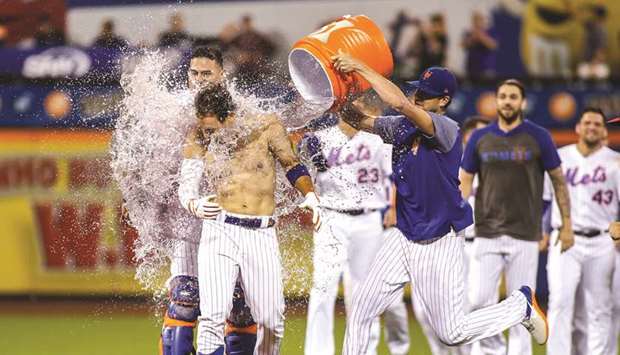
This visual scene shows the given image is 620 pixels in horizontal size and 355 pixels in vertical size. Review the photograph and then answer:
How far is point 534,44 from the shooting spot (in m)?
15.9

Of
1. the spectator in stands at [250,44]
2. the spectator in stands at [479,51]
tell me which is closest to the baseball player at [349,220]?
the spectator in stands at [250,44]

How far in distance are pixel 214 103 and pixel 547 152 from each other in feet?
11.4

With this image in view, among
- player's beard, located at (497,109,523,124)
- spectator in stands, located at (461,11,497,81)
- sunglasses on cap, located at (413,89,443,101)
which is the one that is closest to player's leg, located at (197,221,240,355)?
sunglasses on cap, located at (413,89,443,101)

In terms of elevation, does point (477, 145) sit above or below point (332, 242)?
above

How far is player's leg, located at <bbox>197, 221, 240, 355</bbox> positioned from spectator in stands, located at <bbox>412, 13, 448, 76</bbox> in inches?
315

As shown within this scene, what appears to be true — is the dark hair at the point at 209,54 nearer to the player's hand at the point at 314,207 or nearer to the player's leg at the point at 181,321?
the player's hand at the point at 314,207

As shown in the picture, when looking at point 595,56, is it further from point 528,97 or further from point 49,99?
point 49,99

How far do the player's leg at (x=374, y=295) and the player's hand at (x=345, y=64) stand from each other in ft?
4.74

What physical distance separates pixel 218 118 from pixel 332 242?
9.32ft

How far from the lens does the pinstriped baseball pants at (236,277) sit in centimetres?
703

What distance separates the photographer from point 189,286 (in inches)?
302

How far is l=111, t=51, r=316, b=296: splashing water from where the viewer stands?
7.65 meters

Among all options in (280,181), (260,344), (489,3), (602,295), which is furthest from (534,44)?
(260,344)

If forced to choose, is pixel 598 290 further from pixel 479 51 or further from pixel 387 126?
pixel 479 51
